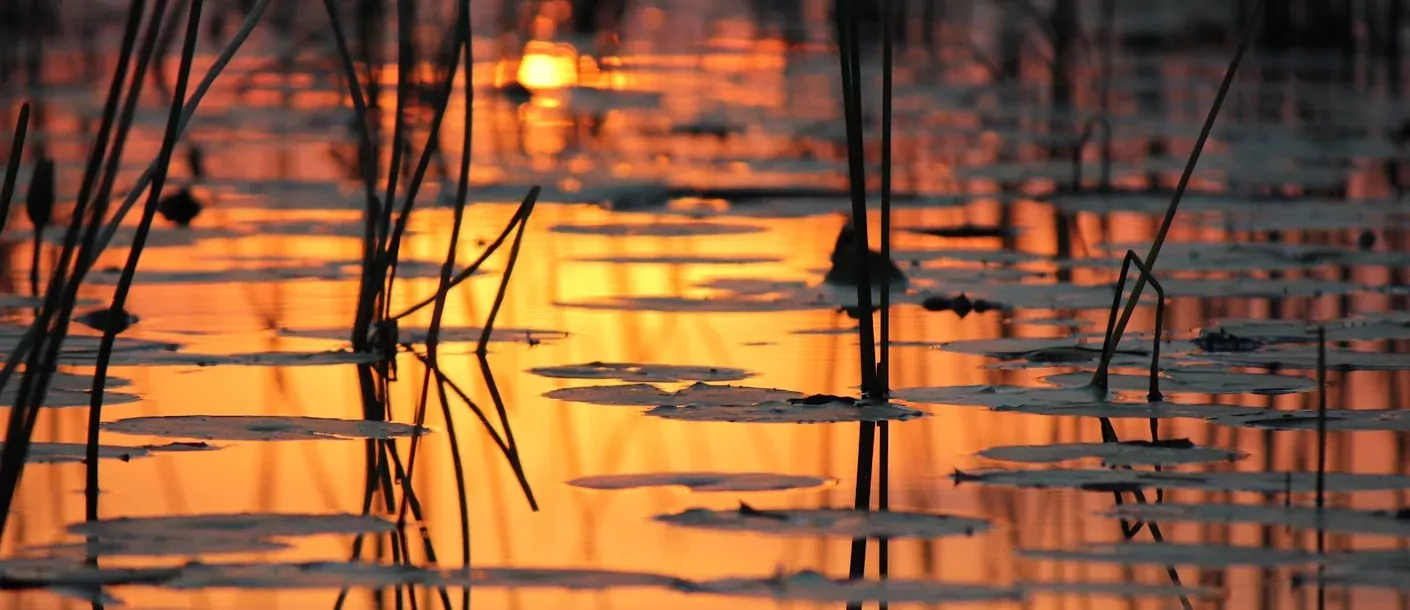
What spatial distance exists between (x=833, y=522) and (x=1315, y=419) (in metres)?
0.90

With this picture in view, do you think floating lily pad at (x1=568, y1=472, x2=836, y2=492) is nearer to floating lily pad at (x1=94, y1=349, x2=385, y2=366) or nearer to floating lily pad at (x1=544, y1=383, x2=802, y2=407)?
floating lily pad at (x1=544, y1=383, x2=802, y2=407)

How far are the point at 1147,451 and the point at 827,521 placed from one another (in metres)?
0.56

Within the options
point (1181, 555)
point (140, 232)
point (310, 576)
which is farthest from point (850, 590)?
point (140, 232)

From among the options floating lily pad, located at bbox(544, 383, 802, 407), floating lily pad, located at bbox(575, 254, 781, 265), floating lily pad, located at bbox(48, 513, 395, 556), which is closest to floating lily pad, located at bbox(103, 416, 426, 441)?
floating lily pad, located at bbox(544, 383, 802, 407)

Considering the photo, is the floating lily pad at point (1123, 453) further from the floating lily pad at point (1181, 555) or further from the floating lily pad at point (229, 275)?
the floating lily pad at point (229, 275)

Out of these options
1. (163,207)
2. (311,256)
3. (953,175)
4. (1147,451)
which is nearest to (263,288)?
(311,256)

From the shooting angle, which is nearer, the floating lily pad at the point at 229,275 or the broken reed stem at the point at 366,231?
the broken reed stem at the point at 366,231

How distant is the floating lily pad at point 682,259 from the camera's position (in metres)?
5.17

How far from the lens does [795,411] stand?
10.3 feet

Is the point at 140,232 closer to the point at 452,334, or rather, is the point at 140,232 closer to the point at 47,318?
the point at 47,318

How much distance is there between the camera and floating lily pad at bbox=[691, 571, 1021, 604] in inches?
84.4

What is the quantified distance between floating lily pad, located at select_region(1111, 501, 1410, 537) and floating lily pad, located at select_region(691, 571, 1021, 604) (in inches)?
14.0

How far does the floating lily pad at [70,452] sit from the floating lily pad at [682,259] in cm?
232

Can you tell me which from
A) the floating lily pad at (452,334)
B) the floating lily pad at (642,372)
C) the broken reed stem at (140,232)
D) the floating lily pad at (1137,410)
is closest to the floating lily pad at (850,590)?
the broken reed stem at (140,232)
